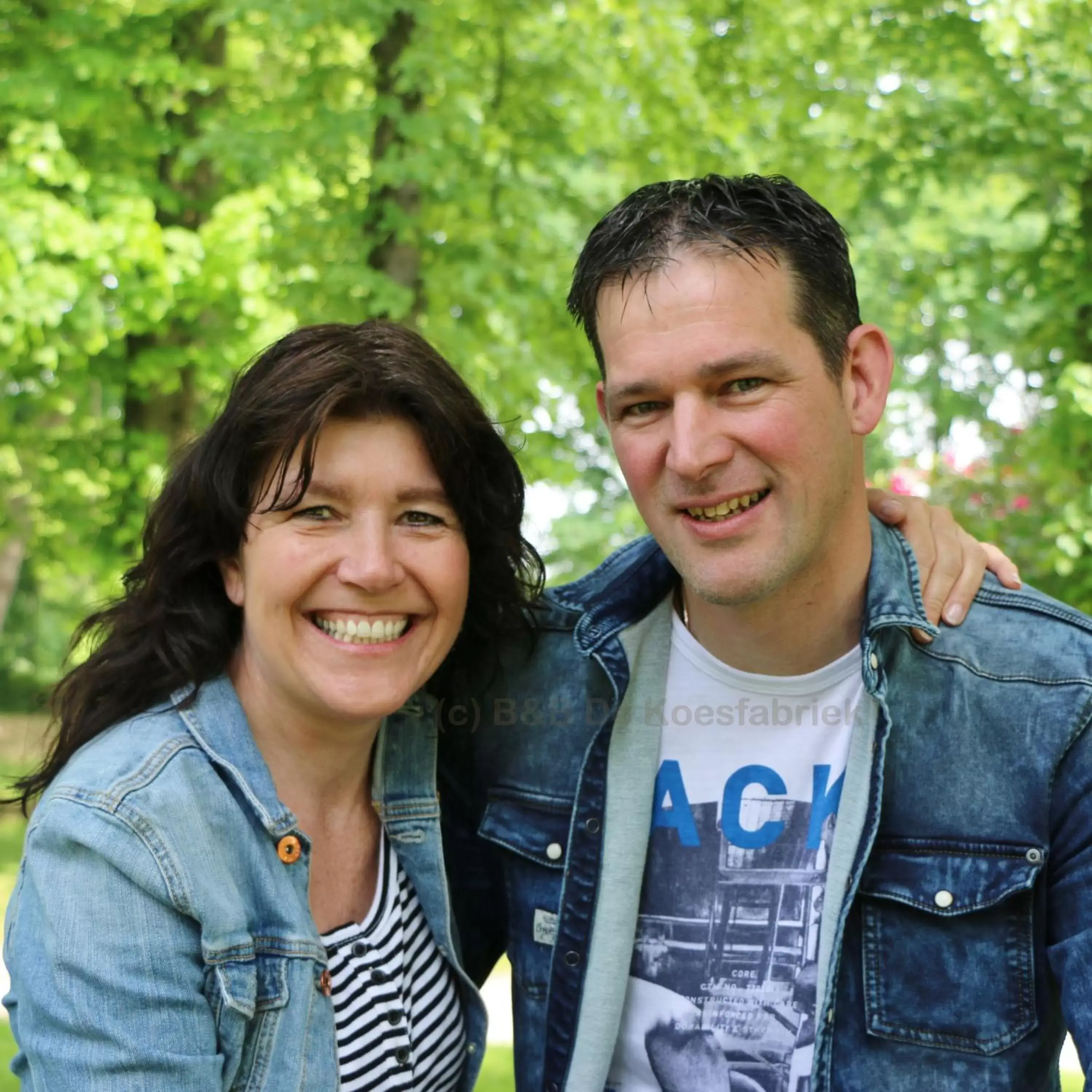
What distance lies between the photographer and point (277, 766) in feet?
8.17

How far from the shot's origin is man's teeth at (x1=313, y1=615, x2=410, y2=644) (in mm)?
2385

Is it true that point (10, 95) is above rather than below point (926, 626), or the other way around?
above

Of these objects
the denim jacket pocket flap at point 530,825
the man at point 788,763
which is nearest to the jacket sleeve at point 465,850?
the denim jacket pocket flap at point 530,825

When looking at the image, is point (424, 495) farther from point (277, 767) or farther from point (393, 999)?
point (393, 999)

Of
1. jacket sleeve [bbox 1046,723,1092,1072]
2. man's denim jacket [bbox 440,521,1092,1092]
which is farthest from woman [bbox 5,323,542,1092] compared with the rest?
jacket sleeve [bbox 1046,723,1092,1072]

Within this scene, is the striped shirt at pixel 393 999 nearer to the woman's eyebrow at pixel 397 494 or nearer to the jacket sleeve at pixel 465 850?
the jacket sleeve at pixel 465 850

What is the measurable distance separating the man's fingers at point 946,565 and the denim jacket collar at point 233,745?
1.24 metres

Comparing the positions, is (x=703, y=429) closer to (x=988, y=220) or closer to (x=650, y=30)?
(x=650, y=30)

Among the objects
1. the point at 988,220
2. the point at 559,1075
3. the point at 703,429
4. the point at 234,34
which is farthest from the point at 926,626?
the point at 988,220

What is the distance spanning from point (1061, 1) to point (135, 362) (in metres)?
4.74

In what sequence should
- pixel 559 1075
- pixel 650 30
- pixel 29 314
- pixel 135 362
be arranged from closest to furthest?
pixel 559 1075
pixel 29 314
pixel 650 30
pixel 135 362

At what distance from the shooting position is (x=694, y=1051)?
2475 millimetres

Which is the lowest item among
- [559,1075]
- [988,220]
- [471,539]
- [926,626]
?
[559,1075]

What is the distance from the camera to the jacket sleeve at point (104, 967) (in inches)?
79.2
